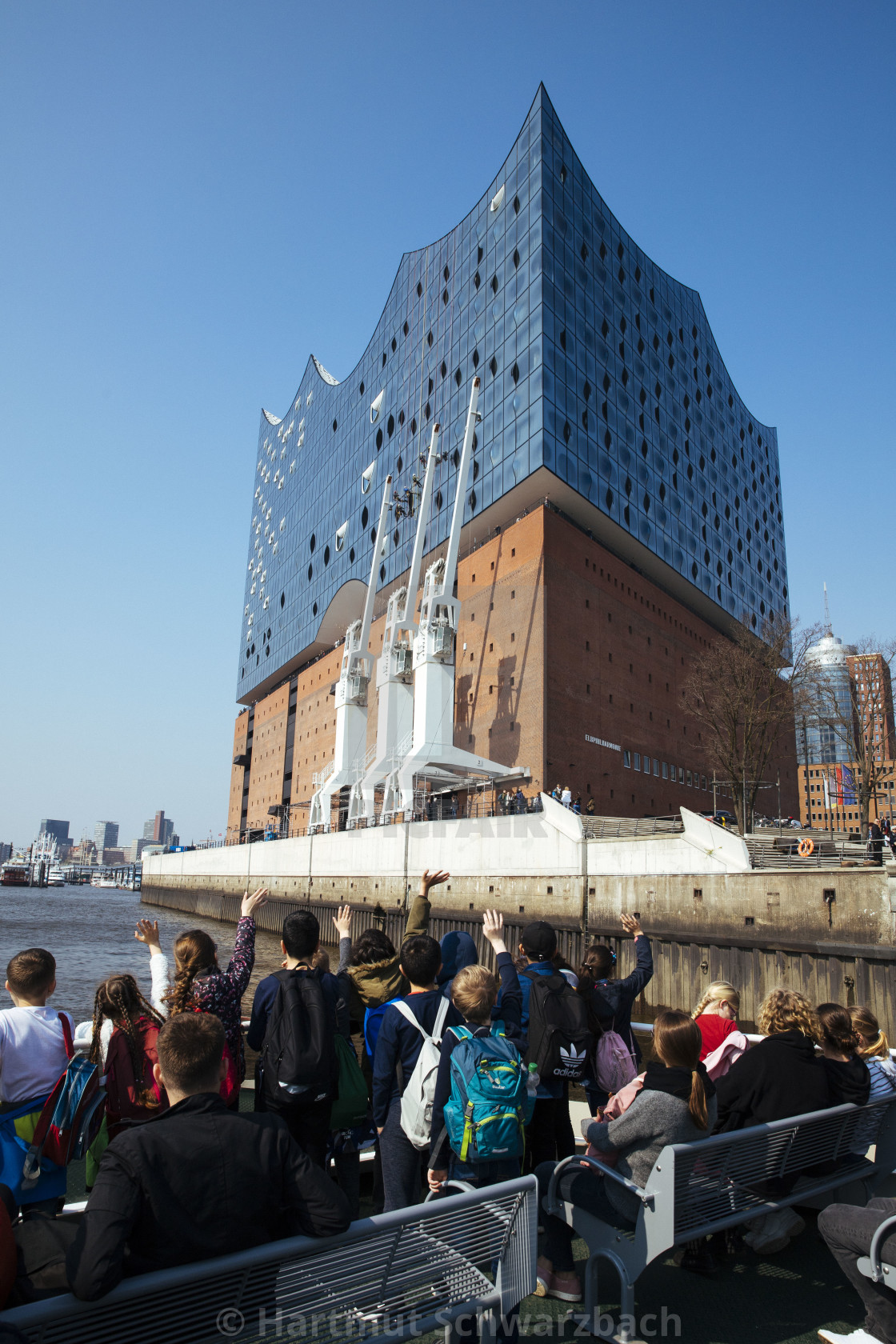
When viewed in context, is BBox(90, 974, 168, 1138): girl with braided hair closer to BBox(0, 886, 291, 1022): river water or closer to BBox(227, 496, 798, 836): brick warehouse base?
BBox(0, 886, 291, 1022): river water

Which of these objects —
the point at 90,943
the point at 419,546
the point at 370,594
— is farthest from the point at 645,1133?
the point at 370,594

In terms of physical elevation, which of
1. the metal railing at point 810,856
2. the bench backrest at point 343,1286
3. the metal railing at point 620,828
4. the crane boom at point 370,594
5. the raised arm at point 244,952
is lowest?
the bench backrest at point 343,1286

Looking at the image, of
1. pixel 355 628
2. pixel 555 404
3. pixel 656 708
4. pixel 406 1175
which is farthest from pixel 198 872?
pixel 406 1175

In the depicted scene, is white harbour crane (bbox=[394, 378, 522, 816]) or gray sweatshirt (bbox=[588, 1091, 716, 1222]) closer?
gray sweatshirt (bbox=[588, 1091, 716, 1222])

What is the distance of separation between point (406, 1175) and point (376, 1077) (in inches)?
17.3

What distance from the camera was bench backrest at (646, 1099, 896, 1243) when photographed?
336 cm

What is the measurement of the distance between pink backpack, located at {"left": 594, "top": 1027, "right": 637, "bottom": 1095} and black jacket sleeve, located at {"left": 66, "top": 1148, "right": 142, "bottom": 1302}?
9.02 ft

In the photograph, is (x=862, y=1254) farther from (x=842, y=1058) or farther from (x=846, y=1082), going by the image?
(x=842, y=1058)

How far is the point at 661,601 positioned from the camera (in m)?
45.7

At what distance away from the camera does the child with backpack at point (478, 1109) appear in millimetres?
3227

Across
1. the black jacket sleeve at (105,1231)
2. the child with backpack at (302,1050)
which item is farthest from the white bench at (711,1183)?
the black jacket sleeve at (105,1231)

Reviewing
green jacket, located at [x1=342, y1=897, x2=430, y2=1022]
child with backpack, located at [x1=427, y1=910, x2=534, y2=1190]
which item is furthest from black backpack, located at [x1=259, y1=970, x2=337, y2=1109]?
green jacket, located at [x1=342, y1=897, x2=430, y2=1022]

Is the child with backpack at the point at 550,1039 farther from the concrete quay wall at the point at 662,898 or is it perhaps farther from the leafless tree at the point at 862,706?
the leafless tree at the point at 862,706

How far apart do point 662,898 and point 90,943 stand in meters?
22.9
